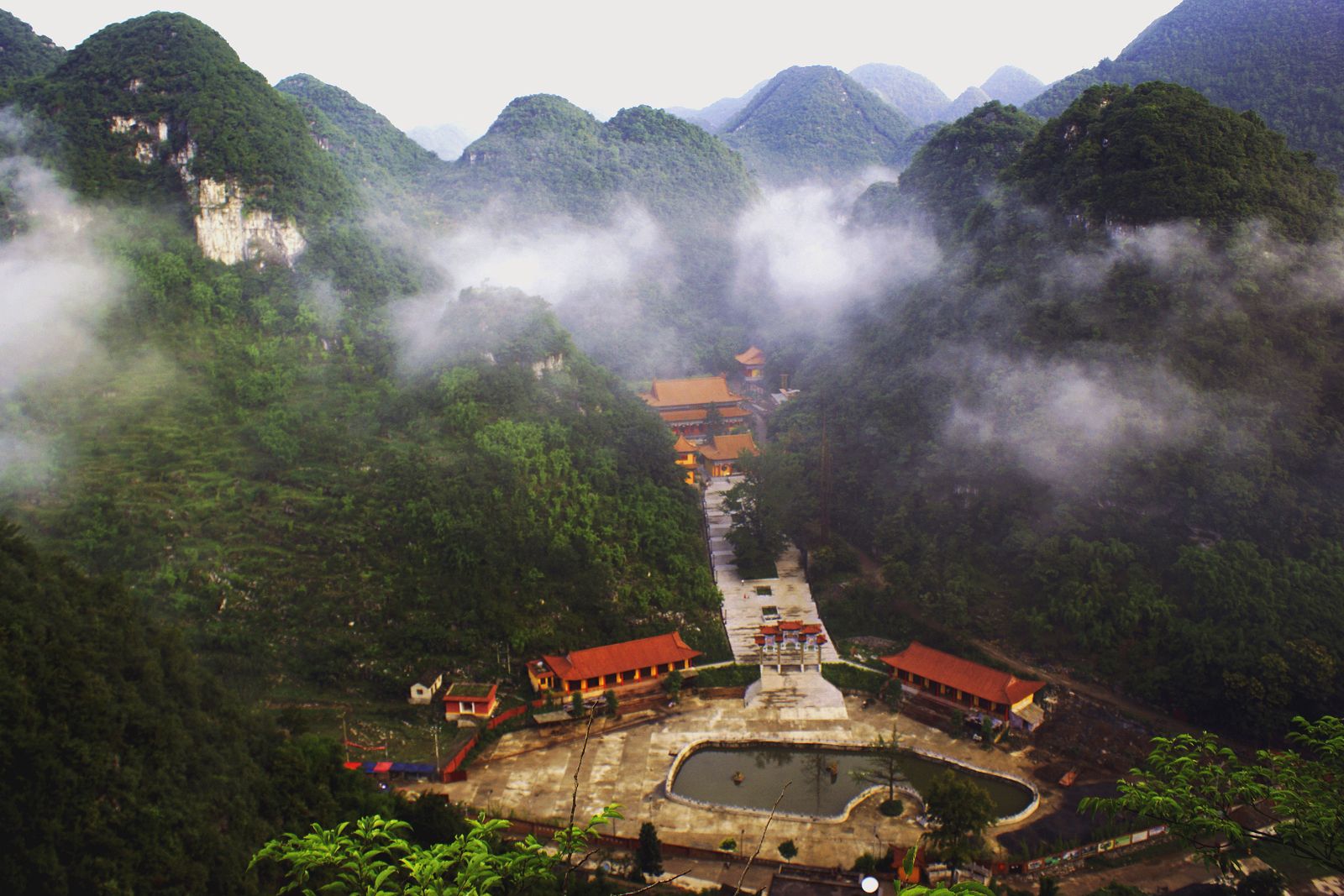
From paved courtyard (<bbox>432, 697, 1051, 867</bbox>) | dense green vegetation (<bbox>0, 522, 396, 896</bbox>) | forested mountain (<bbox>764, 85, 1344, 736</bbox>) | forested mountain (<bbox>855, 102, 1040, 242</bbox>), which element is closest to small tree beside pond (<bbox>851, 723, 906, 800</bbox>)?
paved courtyard (<bbox>432, 697, 1051, 867</bbox>)

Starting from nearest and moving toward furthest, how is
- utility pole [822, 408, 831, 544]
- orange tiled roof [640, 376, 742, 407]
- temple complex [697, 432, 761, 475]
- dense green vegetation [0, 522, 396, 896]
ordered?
1. dense green vegetation [0, 522, 396, 896]
2. utility pole [822, 408, 831, 544]
3. temple complex [697, 432, 761, 475]
4. orange tiled roof [640, 376, 742, 407]

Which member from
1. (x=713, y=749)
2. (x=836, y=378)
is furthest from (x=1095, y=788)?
(x=836, y=378)

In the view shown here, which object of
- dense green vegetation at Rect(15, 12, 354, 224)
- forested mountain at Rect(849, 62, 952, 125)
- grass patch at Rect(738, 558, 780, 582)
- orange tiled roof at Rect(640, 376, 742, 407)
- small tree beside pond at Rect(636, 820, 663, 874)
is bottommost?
small tree beside pond at Rect(636, 820, 663, 874)

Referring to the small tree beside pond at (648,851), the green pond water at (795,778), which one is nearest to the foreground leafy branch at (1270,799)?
the small tree beside pond at (648,851)

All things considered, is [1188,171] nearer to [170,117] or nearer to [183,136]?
[183,136]

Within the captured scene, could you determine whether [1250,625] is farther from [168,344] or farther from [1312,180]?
[168,344]

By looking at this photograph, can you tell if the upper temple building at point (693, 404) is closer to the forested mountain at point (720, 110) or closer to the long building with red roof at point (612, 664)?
the long building with red roof at point (612, 664)

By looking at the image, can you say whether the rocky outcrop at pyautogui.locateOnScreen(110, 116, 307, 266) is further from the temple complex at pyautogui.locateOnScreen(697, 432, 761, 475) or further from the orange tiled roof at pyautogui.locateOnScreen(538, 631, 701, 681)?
the orange tiled roof at pyautogui.locateOnScreen(538, 631, 701, 681)
